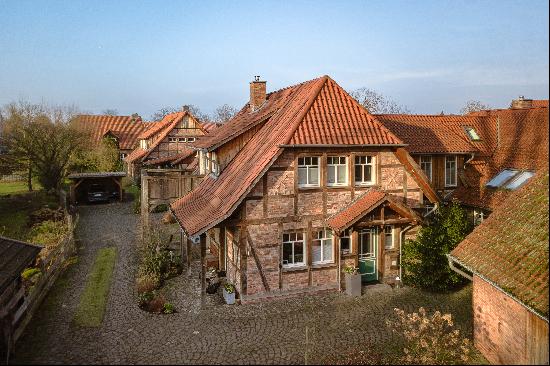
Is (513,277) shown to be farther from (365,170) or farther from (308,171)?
(308,171)

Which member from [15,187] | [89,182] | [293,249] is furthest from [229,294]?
[15,187]

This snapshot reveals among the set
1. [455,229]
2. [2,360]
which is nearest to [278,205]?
[455,229]

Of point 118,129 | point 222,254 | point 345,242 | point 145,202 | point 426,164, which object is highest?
point 118,129

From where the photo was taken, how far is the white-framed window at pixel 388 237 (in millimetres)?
18156

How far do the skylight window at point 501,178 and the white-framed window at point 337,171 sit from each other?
746cm

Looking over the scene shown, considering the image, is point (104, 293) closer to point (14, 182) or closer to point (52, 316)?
point (52, 316)

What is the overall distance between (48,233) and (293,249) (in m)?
16.0

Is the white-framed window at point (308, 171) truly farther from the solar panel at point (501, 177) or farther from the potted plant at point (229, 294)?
the solar panel at point (501, 177)

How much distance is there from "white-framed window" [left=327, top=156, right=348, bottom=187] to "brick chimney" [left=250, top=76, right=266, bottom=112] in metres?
Result: 7.57

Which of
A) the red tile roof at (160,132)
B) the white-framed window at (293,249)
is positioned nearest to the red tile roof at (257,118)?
the white-framed window at (293,249)

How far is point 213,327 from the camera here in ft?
46.8

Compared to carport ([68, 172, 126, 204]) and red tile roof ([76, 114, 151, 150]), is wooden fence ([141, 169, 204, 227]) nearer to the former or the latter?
carport ([68, 172, 126, 204])

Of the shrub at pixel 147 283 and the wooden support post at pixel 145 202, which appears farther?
the wooden support post at pixel 145 202

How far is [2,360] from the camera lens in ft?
40.1
